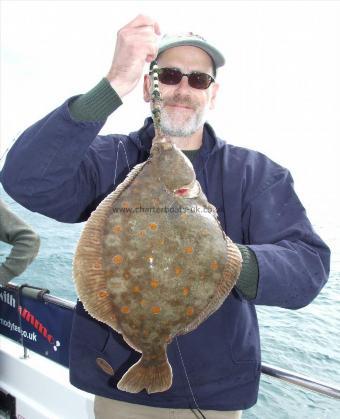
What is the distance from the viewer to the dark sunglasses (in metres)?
2.48

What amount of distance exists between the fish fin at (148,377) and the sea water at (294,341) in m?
1.73

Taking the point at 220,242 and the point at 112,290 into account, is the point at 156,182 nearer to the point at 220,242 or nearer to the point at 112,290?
the point at 220,242

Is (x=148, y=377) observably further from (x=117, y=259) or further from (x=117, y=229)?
(x=117, y=229)

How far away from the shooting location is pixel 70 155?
2.09 meters

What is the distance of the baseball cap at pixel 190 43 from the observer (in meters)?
2.61

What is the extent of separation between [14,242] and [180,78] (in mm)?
3114

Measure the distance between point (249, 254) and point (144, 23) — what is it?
4.04ft

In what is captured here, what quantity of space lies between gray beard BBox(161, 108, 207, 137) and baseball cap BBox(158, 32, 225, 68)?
1.43 ft

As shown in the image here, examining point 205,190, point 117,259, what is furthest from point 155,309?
point 205,190

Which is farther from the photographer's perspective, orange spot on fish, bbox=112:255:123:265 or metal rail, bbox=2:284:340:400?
metal rail, bbox=2:284:340:400

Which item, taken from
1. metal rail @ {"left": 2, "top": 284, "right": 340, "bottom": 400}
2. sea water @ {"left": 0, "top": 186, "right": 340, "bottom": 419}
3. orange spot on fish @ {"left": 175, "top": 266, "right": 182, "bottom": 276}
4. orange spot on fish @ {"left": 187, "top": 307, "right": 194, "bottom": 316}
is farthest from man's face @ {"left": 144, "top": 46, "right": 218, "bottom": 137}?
sea water @ {"left": 0, "top": 186, "right": 340, "bottom": 419}

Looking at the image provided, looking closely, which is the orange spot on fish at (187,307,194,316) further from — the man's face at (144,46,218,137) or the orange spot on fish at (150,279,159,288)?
the man's face at (144,46,218,137)

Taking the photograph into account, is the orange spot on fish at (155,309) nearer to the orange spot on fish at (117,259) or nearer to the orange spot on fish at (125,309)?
the orange spot on fish at (125,309)

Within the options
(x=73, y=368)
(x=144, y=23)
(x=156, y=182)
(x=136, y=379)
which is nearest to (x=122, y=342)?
(x=73, y=368)
